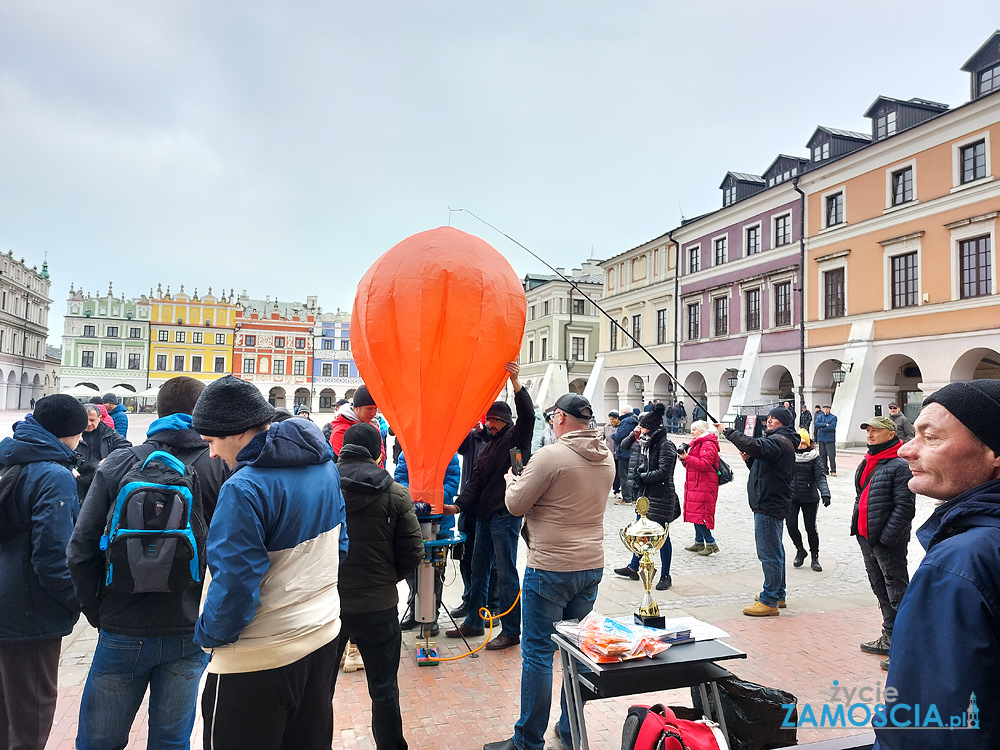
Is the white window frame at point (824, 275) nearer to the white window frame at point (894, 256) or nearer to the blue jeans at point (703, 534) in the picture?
the white window frame at point (894, 256)

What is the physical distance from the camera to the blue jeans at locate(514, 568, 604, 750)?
10.4 feet

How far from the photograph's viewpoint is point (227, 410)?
2.33m

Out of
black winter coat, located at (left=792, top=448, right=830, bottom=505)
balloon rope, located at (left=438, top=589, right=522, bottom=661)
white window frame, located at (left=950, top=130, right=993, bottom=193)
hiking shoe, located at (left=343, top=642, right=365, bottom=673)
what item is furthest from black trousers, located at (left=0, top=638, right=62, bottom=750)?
white window frame, located at (left=950, top=130, right=993, bottom=193)

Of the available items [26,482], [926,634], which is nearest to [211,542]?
[26,482]

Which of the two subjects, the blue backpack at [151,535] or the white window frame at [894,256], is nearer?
the blue backpack at [151,535]

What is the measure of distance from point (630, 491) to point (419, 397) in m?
8.89

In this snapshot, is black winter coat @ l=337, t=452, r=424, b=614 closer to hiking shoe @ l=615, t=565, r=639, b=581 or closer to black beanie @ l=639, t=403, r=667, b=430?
hiking shoe @ l=615, t=565, r=639, b=581

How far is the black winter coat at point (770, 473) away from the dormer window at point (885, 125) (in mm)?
23888

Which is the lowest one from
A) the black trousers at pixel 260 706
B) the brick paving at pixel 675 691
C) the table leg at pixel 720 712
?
the brick paving at pixel 675 691

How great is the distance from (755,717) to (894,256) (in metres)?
24.4

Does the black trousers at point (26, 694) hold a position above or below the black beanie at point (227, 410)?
below

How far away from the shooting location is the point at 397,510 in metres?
3.35

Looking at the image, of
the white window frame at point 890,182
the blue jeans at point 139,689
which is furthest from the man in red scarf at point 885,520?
the white window frame at point 890,182

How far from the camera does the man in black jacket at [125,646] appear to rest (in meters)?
2.43
